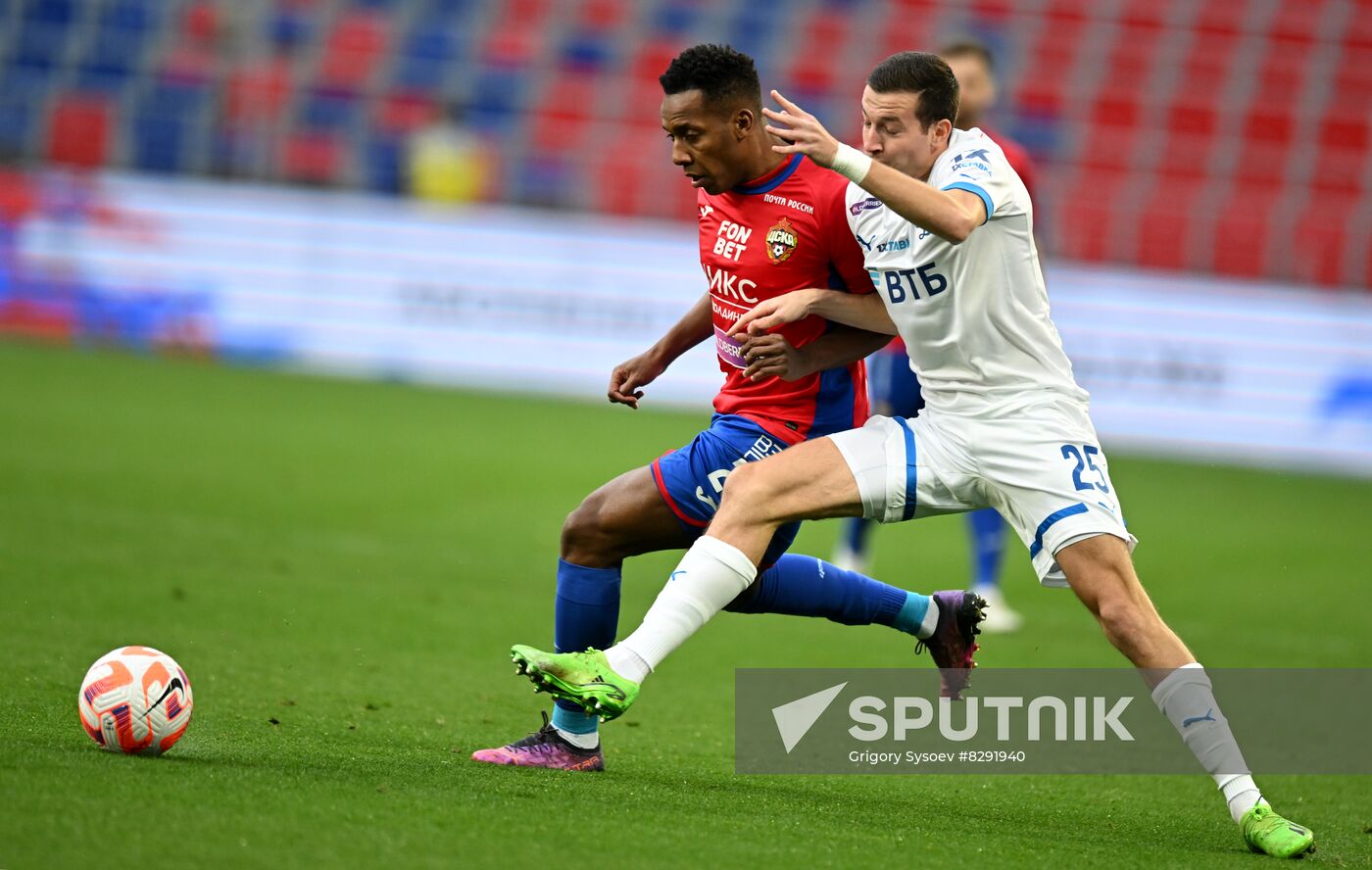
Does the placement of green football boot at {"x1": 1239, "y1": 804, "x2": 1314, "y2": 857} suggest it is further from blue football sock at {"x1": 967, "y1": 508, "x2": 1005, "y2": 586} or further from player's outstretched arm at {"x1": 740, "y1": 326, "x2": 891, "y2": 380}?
blue football sock at {"x1": 967, "y1": 508, "x2": 1005, "y2": 586}

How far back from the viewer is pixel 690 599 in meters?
4.60

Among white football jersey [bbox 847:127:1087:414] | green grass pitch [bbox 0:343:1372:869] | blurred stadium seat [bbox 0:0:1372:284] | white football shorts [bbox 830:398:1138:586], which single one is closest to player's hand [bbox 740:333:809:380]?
white football shorts [bbox 830:398:1138:586]

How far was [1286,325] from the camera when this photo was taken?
14.9 m

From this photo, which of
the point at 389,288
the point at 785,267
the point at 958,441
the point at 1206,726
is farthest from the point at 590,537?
the point at 389,288

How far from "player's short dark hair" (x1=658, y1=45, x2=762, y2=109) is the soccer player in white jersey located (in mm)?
210

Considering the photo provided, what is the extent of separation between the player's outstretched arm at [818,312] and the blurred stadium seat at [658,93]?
40.9 ft

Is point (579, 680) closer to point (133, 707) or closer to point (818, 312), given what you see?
point (133, 707)

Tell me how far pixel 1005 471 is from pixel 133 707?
251 cm

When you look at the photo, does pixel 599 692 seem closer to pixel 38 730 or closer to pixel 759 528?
pixel 759 528

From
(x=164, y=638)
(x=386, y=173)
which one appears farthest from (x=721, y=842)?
(x=386, y=173)

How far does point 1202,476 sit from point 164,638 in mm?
10143

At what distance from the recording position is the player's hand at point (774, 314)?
477 centimetres

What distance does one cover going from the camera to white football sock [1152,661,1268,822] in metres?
4.52

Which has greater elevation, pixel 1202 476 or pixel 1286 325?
pixel 1286 325
